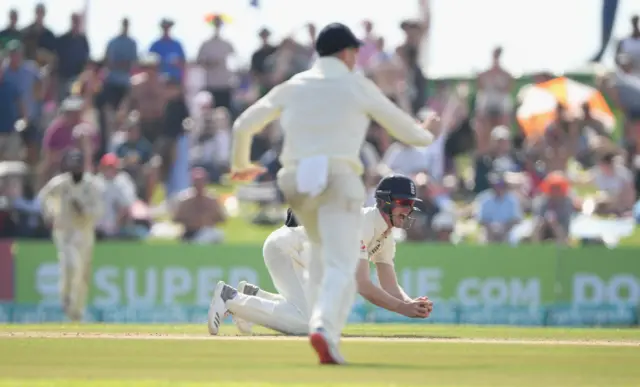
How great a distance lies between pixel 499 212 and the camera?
2345 centimetres

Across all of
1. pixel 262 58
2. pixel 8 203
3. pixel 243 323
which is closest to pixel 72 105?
pixel 8 203

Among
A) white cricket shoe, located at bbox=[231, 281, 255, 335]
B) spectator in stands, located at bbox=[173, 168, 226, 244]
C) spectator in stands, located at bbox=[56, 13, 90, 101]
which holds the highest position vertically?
spectator in stands, located at bbox=[56, 13, 90, 101]

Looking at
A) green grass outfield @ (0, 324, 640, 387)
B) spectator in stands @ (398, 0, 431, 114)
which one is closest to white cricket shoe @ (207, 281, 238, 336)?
green grass outfield @ (0, 324, 640, 387)

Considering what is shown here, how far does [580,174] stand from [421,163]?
3.22m

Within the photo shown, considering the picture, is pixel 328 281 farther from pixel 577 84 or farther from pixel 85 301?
pixel 577 84

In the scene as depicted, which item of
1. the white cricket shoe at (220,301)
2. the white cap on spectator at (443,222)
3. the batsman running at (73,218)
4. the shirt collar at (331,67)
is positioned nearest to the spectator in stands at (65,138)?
the batsman running at (73,218)

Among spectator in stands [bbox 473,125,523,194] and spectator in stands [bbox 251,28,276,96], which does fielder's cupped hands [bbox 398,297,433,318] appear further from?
spectator in stands [bbox 251,28,276,96]

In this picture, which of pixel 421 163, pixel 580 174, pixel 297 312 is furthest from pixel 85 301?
pixel 297 312

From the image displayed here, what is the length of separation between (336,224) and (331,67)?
1.05 meters

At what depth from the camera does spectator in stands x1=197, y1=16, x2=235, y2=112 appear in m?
27.6

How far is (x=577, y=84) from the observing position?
1107 inches

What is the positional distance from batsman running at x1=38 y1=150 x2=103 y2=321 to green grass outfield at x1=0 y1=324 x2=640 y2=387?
8.25m

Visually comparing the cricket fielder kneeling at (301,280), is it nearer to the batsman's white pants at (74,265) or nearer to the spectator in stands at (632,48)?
the batsman's white pants at (74,265)

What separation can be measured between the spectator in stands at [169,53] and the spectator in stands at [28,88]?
2067mm
